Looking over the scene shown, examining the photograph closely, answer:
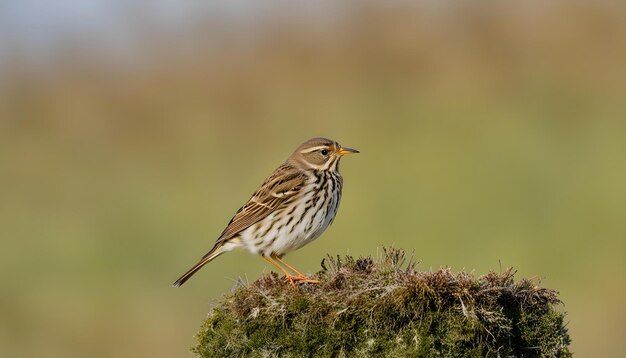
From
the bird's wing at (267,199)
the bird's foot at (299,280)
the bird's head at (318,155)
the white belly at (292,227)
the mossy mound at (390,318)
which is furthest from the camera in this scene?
the bird's head at (318,155)

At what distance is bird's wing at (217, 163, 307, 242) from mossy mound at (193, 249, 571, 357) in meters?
2.66

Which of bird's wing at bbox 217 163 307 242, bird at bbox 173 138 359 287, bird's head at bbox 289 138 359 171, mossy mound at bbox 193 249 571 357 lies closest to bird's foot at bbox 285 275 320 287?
mossy mound at bbox 193 249 571 357

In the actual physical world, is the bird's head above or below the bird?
above

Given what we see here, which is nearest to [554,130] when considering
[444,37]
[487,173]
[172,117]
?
[487,173]

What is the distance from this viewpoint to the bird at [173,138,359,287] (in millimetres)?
Answer: 8750

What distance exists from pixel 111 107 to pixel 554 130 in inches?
373

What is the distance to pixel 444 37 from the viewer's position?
20969 mm

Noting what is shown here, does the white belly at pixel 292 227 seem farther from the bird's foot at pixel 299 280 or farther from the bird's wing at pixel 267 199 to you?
the bird's foot at pixel 299 280

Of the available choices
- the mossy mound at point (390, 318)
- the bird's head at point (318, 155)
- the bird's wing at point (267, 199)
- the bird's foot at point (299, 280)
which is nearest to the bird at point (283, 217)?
the bird's wing at point (267, 199)

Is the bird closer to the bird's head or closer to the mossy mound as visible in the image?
the bird's head

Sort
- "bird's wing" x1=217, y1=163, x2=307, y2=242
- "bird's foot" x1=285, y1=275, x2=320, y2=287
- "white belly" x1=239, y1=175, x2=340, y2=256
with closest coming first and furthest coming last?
"bird's foot" x1=285, y1=275, x2=320, y2=287 < "white belly" x1=239, y1=175, x2=340, y2=256 < "bird's wing" x1=217, y1=163, x2=307, y2=242

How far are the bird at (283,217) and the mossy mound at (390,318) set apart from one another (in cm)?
247

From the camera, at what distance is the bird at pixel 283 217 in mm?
8750

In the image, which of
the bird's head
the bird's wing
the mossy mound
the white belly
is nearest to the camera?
the mossy mound
